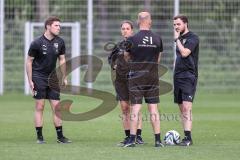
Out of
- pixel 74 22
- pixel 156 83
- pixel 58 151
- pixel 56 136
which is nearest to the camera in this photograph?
pixel 58 151

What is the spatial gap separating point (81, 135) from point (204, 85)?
1337 centimetres

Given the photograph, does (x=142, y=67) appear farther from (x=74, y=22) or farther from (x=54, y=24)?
(x=74, y=22)

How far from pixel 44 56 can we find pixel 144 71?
1.84m

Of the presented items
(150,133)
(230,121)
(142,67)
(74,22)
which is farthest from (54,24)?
(74,22)

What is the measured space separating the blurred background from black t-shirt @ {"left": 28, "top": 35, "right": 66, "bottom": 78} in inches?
512

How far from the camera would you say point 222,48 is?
27.1m

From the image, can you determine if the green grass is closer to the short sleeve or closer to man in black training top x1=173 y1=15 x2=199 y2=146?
man in black training top x1=173 y1=15 x2=199 y2=146

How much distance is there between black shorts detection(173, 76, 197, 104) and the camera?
12930 millimetres

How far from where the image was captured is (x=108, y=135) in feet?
47.2

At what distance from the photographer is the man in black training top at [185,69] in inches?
504

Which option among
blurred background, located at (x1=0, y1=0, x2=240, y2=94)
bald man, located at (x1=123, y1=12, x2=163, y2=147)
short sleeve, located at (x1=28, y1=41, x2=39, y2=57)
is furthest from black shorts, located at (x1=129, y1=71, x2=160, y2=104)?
blurred background, located at (x1=0, y1=0, x2=240, y2=94)

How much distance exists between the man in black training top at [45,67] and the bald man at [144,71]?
141 cm

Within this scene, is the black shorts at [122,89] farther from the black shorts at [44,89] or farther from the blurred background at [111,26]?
the blurred background at [111,26]

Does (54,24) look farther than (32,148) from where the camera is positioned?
Yes
